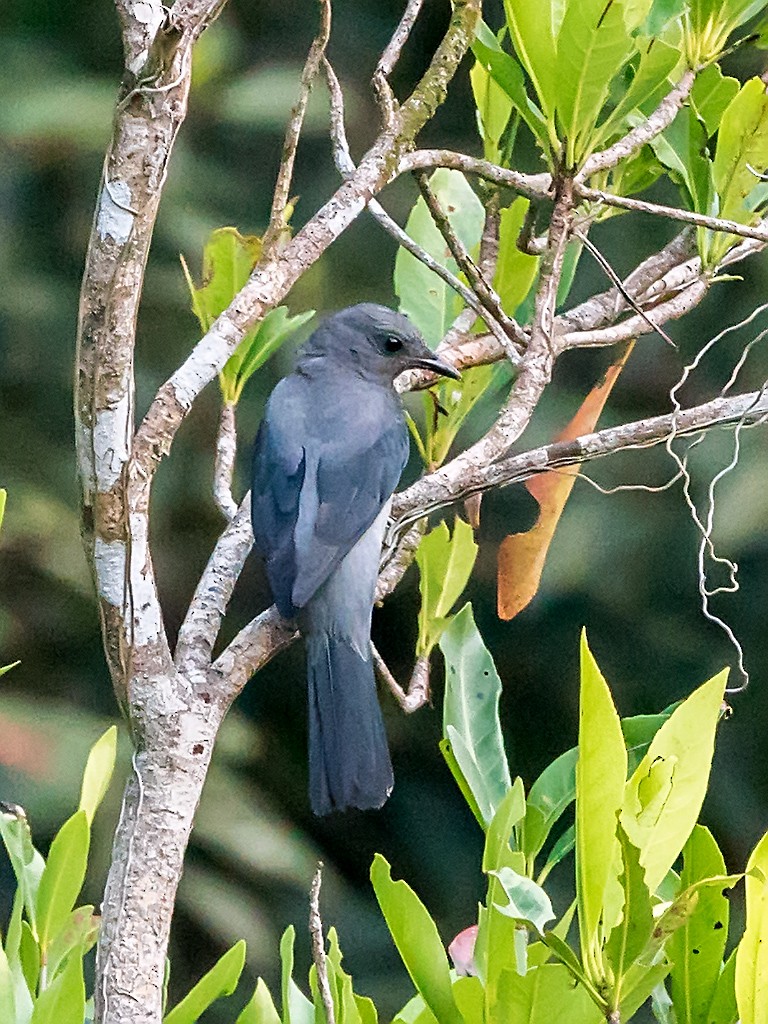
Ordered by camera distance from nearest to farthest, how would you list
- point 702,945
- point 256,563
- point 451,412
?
point 702,945, point 451,412, point 256,563

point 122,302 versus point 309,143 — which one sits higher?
point 309,143

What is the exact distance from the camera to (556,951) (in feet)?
4.57

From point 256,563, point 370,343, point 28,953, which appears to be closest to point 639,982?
point 28,953

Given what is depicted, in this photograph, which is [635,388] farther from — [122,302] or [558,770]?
[122,302]

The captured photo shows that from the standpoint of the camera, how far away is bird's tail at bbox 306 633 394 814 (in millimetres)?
2369

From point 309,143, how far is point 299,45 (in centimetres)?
35

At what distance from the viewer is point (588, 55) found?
1.74 metres

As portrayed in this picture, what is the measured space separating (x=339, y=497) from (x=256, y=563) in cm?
109

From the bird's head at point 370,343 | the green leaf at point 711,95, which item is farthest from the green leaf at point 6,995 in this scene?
the bird's head at point 370,343

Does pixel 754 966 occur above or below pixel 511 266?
below

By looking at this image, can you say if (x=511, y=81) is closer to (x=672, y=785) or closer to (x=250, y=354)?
(x=250, y=354)

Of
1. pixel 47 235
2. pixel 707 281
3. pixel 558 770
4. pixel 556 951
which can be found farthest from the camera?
pixel 47 235

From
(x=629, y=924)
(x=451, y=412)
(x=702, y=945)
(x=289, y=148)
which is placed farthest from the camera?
(x=451, y=412)

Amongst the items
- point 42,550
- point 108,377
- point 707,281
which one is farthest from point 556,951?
point 42,550
